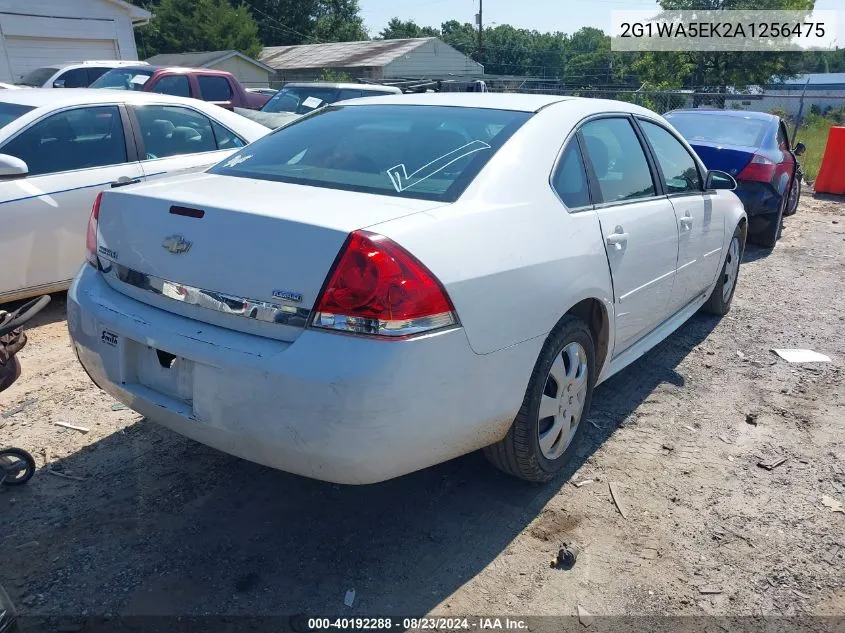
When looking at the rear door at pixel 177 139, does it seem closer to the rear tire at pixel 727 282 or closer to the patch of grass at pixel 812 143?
the rear tire at pixel 727 282

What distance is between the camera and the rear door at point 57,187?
468cm

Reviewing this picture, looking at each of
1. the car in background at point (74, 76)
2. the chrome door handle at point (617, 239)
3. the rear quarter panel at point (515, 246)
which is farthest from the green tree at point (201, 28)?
the rear quarter panel at point (515, 246)

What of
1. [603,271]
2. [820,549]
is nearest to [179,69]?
[603,271]

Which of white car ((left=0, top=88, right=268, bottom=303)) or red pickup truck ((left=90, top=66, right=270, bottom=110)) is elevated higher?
red pickup truck ((left=90, top=66, right=270, bottom=110))

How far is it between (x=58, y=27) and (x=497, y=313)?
2405 cm

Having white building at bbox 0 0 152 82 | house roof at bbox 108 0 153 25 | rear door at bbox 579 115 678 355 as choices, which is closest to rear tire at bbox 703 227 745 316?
rear door at bbox 579 115 678 355

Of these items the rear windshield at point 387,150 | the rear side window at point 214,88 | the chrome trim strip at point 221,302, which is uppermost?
the rear side window at point 214,88

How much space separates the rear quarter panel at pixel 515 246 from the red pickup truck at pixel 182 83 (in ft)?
33.0

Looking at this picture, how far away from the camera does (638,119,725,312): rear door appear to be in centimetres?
408

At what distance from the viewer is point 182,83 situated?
12453 mm

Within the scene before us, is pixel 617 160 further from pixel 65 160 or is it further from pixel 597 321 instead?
pixel 65 160

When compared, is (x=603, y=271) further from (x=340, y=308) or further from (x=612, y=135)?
(x=340, y=308)

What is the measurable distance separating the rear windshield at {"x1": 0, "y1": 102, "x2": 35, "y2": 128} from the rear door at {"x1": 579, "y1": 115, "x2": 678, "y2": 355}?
4.01 metres

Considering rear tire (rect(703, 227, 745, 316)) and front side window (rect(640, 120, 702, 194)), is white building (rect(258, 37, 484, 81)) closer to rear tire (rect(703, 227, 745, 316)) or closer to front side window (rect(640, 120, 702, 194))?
rear tire (rect(703, 227, 745, 316))
